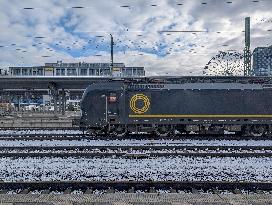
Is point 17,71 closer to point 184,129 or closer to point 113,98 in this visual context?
point 113,98

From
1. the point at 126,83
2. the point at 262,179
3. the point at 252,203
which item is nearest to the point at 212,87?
the point at 126,83

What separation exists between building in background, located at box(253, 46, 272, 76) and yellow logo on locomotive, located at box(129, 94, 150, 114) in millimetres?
20803

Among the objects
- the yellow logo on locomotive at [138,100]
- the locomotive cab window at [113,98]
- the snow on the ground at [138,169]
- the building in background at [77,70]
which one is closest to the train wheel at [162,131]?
the yellow logo on locomotive at [138,100]

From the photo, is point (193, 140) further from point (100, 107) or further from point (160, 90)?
point (100, 107)

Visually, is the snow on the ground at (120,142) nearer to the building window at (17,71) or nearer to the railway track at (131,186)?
the railway track at (131,186)

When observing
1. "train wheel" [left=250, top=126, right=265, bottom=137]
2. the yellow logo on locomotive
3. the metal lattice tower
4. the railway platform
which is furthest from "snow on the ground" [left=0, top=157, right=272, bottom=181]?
the metal lattice tower

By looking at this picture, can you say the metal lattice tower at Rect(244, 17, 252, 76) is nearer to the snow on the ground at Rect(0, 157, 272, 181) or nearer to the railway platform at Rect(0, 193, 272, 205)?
the snow on the ground at Rect(0, 157, 272, 181)

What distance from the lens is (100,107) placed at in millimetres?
19703

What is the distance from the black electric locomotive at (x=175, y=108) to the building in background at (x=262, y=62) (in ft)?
55.9

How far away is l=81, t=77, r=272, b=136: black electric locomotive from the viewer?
19500 millimetres

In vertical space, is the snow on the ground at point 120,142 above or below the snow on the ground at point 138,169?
above

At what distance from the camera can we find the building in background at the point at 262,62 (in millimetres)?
35312

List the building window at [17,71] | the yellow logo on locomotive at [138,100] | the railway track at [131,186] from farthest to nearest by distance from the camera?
the building window at [17,71], the yellow logo on locomotive at [138,100], the railway track at [131,186]

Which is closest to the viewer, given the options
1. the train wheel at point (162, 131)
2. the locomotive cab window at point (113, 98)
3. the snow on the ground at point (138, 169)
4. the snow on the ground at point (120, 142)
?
the snow on the ground at point (138, 169)
